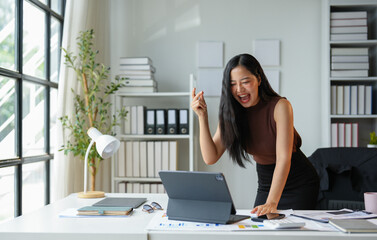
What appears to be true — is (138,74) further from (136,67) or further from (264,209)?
(264,209)

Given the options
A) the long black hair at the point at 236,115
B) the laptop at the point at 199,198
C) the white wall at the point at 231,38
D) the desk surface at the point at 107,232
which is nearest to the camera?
the desk surface at the point at 107,232

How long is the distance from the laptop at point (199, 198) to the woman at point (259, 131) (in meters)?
0.44

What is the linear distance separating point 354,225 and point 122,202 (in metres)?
1.04

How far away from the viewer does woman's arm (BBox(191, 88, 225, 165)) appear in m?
2.04

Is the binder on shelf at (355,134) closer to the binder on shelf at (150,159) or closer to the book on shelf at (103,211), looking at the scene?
the binder on shelf at (150,159)

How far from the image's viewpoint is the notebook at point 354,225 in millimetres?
1505

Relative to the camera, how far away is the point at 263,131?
221 cm

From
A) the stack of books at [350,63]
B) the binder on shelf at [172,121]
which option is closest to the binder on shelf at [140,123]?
the binder on shelf at [172,121]

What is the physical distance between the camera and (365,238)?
1467 mm

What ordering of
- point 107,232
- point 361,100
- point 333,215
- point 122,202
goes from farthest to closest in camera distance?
point 361,100 → point 122,202 → point 333,215 → point 107,232

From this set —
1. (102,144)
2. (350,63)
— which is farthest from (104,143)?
(350,63)

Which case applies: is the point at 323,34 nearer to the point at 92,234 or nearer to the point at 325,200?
the point at 325,200

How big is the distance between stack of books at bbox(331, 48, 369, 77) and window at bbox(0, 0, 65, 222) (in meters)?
2.40

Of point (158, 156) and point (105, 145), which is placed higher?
point (105, 145)
